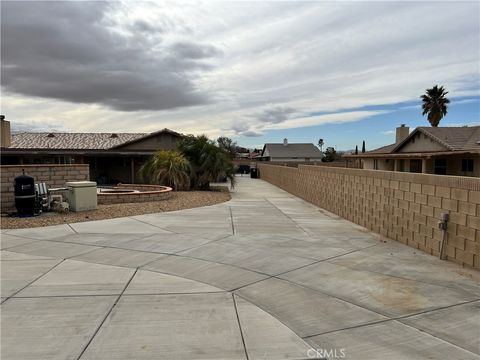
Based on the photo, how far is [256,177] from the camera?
43.8 metres

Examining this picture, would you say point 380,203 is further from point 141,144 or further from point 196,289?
point 141,144

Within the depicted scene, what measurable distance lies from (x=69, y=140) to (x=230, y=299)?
36.6 meters

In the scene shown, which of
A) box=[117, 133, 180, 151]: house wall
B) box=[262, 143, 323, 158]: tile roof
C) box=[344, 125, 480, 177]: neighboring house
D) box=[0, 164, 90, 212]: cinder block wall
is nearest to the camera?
box=[0, 164, 90, 212]: cinder block wall

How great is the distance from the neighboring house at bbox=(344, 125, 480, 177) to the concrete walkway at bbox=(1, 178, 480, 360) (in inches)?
694

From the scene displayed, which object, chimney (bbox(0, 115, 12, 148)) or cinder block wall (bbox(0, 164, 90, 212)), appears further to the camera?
chimney (bbox(0, 115, 12, 148))

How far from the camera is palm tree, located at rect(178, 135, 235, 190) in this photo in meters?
20.8

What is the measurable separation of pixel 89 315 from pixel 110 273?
1584 mm

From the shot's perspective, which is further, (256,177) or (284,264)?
(256,177)

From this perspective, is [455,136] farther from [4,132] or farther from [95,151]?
[4,132]

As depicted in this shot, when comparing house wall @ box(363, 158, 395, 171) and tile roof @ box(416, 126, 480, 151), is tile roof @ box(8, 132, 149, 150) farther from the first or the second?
tile roof @ box(416, 126, 480, 151)

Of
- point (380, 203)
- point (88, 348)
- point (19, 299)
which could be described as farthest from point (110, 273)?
point (380, 203)

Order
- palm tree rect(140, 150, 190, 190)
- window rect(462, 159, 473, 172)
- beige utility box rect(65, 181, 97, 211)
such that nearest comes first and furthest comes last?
beige utility box rect(65, 181, 97, 211) → palm tree rect(140, 150, 190, 190) → window rect(462, 159, 473, 172)

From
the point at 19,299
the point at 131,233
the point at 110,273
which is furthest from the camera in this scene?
the point at 131,233

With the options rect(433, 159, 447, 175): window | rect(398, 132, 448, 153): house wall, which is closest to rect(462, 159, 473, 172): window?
rect(433, 159, 447, 175): window
